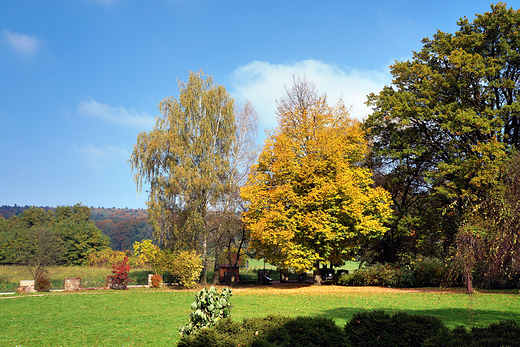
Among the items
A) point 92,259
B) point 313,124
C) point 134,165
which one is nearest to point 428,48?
point 313,124

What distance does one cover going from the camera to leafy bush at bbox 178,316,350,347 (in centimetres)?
618

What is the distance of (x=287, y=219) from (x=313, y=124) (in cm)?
704

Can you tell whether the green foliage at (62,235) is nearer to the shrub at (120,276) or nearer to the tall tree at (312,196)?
the shrub at (120,276)

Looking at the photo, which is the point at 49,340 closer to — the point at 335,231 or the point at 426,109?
the point at 335,231

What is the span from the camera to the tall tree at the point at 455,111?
20.1 m

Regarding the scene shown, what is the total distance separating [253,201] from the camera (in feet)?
75.3

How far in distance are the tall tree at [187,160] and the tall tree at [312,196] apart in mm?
4935

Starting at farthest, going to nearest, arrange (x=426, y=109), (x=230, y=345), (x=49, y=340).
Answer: (x=426, y=109) → (x=49, y=340) → (x=230, y=345)

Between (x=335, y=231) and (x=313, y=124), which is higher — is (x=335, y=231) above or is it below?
below

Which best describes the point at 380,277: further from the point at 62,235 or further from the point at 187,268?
the point at 62,235

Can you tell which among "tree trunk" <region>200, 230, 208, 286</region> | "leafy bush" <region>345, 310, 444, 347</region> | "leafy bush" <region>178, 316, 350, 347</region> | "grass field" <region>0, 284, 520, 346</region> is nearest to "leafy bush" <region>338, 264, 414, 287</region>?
"grass field" <region>0, 284, 520, 346</region>

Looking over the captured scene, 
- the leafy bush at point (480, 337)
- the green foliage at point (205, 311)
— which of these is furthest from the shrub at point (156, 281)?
the leafy bush at point (480, 337)

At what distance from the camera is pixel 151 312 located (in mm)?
13602

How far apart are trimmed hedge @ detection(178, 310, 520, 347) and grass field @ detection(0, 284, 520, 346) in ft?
3.69
